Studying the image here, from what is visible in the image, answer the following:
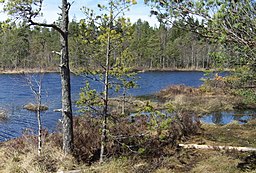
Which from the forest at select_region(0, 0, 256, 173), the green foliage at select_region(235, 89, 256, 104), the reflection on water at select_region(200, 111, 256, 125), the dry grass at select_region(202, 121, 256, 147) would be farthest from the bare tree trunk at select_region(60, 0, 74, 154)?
the reflection on water at select_region(200, 111, 256, 125)

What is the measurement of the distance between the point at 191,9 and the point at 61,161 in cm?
466

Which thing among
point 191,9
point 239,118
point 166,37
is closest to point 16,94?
point 239,118

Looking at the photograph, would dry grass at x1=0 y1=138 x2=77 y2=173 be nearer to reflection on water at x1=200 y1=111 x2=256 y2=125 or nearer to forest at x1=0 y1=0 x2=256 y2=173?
forest at x1=0 y1=0 x2=256 y2=173

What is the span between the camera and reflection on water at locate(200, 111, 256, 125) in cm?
2027

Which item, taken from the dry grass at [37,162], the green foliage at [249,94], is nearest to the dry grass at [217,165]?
the green foliage at [249,94]

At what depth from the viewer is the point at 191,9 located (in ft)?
17.5

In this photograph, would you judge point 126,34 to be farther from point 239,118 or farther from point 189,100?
point 189,100

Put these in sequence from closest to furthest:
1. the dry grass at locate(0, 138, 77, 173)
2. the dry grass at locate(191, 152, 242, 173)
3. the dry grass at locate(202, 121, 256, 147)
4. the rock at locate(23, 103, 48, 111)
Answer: the dry grass at locate(0, 138, 77, 173) < the dry grass at locate(191, 152, 242, 173) < the dry grass at locate(202, 121, 256, 147) < the rock at locate(23, 103, 48, 111)

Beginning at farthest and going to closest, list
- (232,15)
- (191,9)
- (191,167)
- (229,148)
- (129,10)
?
(229,148), (191,167), (129,10), (191,9), (232,15)

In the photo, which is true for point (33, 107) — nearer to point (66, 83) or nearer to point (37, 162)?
point (66, 83)

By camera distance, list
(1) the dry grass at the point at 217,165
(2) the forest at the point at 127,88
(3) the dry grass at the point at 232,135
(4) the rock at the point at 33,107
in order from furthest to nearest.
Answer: (4) the rock at the point at 33,107
(3) the dry grass at the point at 232,135
(1) the dry grass at the point at 217,165
(2) the forest at the point at 127,88

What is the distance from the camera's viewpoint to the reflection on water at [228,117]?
20.3 metres

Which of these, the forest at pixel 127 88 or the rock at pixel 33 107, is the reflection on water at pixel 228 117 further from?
the rock at pixel 33 107

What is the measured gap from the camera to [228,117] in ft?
70.3
